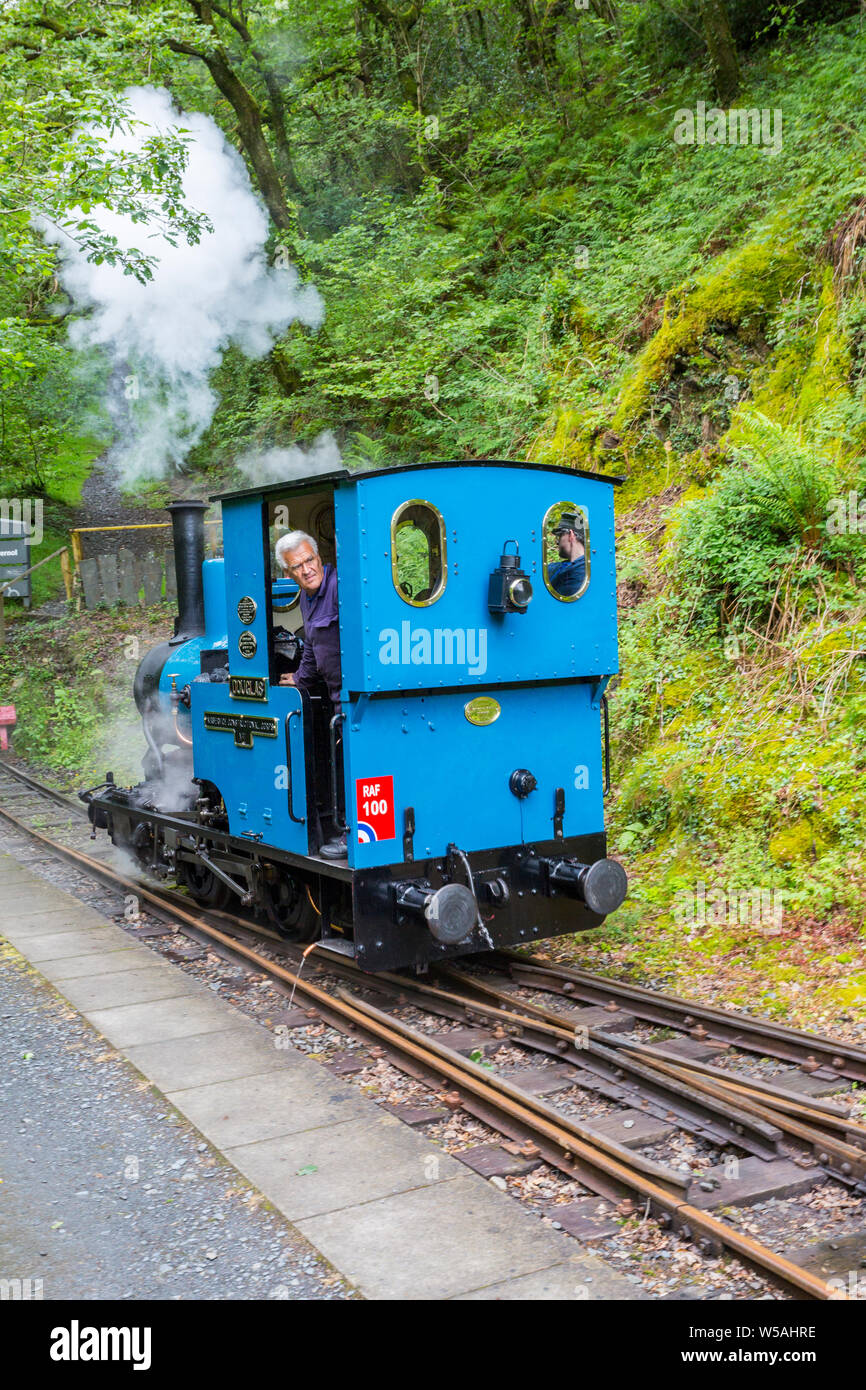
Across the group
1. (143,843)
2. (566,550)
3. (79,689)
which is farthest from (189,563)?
(79,689)

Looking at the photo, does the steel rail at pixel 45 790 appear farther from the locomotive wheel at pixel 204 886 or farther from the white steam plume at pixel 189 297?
the white steam plume at pixel 189 297

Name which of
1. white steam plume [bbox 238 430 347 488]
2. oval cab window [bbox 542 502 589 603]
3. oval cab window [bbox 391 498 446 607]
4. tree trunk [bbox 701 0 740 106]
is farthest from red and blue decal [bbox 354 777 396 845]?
tree trunk [bbox 701 0 740 106]

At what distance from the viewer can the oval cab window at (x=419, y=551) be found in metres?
5.97

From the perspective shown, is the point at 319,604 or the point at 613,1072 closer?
the point at 613,1072

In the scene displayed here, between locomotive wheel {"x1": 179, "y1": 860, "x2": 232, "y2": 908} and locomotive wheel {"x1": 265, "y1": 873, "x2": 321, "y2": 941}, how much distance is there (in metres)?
0.93

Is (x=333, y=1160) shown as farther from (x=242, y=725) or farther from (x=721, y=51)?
(x=721, y=51)

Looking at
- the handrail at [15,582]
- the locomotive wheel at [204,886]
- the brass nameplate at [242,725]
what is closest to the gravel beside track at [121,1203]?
the brass nameplate at [242,725]

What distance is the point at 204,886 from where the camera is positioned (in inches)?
350

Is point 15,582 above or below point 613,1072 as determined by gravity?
above

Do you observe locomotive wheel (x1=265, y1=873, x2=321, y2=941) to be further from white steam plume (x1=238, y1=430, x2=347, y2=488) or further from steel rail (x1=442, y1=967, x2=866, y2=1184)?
white steam plume (x1=238, y1=430, x2=347, y2=488)

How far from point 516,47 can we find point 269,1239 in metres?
20.2

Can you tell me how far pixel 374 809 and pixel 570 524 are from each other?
2.12m

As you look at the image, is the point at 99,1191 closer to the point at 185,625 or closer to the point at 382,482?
the point at 382,482

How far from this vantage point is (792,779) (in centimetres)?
762
